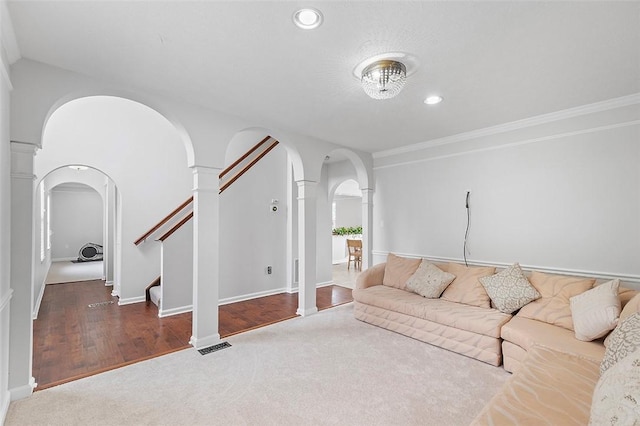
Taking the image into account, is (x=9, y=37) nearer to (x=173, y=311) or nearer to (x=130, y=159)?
(x=130, y=159)

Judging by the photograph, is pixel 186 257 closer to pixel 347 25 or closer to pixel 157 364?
pixel 157 364

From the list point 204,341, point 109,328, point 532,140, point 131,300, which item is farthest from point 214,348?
point 532,140

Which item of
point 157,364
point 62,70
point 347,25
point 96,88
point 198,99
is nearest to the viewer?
Answer: point 347,25

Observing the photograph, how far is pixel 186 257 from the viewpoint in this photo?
4.18m

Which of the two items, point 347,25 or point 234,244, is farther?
point 234,244

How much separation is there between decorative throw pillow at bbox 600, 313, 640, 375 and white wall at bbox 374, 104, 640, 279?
166cm

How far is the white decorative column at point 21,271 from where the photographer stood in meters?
2.10

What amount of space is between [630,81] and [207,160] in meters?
3.90

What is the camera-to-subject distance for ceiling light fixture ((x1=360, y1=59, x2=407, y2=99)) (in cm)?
216

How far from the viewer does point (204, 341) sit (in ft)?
9.94

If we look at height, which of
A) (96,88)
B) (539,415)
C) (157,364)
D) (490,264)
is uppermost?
(96,88)

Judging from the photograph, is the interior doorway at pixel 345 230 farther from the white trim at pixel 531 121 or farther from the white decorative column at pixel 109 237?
the white decorative column at pixel 109 237

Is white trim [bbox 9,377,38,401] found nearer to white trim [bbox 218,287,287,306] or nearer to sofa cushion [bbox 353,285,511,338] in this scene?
white trim [bbox 218,287,287,306]

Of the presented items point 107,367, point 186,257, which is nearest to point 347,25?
point 107,367
